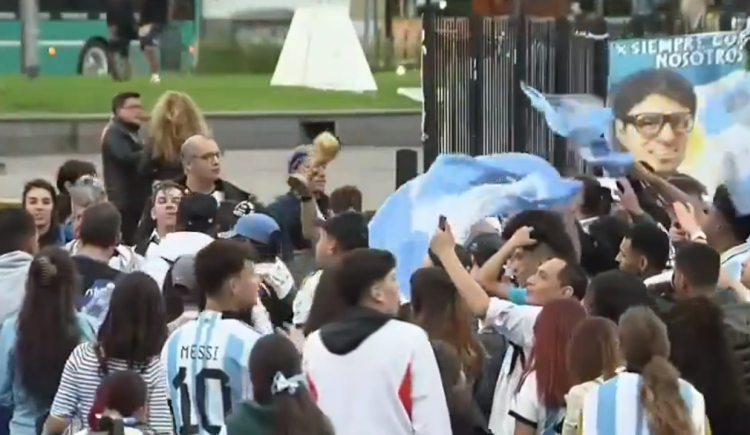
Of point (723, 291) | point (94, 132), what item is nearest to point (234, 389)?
point (723, 291)

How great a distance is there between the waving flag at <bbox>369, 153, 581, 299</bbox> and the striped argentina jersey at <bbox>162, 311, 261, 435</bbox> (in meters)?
1.59

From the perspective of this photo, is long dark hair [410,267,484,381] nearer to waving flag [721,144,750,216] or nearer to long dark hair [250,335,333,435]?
long dark hair [250,335,333,435]

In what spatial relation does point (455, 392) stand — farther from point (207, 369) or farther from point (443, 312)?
point (207, 369)

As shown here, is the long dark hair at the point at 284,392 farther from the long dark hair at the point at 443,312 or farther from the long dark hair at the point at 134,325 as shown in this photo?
the long dark hair at the point at 443,312

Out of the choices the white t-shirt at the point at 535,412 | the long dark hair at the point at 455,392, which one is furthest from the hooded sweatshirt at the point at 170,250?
the white t-shirt at the point at 535,412

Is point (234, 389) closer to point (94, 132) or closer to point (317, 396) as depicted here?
point (317, 396)

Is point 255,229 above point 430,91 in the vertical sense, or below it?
below

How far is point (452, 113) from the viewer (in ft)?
40.9

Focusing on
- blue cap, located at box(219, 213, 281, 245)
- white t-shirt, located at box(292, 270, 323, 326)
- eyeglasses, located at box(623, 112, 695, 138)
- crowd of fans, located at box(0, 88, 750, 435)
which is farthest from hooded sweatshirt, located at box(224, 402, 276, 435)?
eyeglasses, located at box(623, 112, 695, 138)

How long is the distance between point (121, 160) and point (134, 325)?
543 cm

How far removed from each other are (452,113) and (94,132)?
34.4 ft

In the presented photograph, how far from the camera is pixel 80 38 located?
97.1 ft

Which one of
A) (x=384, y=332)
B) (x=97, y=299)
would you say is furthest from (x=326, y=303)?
(x=97, y=299)

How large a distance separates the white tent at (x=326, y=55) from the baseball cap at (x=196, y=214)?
17.1 feet
